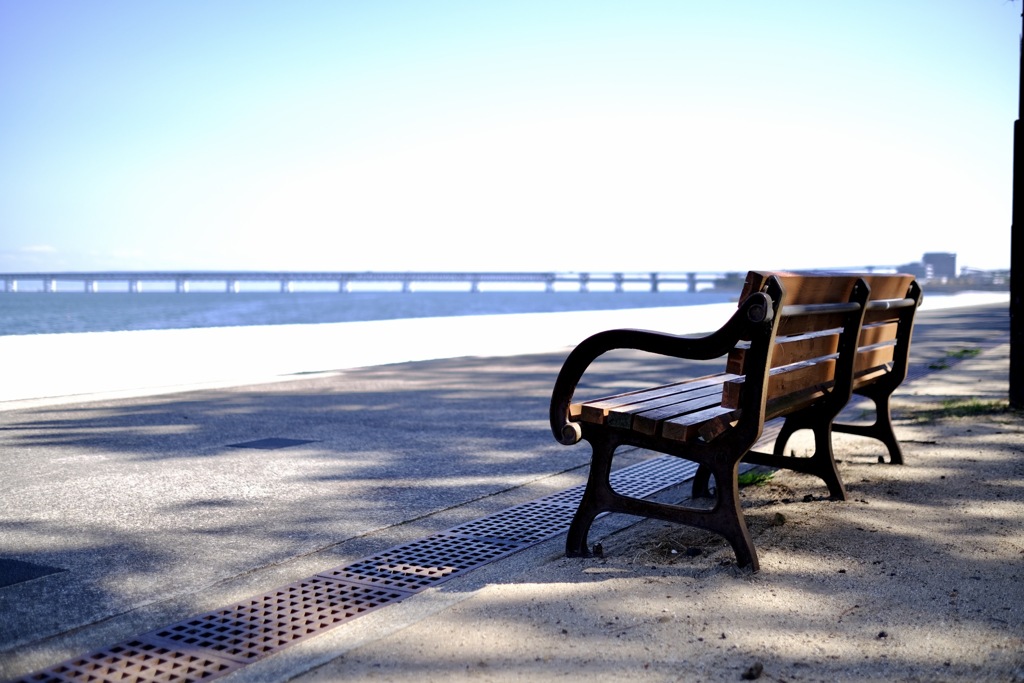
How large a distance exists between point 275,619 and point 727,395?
176 centimetres

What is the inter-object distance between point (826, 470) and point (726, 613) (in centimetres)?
175

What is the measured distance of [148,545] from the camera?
4051 millimetres

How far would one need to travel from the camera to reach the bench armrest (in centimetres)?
335

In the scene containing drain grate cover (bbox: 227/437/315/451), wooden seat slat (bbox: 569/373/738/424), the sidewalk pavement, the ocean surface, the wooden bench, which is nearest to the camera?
the sidewalk pavement

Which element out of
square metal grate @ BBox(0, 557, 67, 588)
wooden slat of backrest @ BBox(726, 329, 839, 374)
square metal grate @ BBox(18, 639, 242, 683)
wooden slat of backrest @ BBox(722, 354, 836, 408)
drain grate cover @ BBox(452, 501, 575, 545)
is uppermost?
wooden slat of backrest @ BBox(726, 329, 839, 374)

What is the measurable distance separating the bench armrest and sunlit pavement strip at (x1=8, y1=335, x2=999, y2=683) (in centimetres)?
61

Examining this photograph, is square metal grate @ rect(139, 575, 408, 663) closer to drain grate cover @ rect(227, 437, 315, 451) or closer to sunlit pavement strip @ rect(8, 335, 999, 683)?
sunlit pavement strip @ rect(8, 335, 999, 683)

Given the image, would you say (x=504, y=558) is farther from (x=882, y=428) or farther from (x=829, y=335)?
(x=882, y=428)

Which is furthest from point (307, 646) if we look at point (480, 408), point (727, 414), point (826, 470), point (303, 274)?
point (303, 274)

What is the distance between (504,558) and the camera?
379 cm

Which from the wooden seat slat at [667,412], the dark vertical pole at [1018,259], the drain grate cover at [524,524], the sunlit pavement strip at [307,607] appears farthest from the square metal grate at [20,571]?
the dark vertical pole at [1018,259]

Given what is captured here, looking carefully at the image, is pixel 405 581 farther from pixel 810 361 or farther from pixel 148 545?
pixel 810 361

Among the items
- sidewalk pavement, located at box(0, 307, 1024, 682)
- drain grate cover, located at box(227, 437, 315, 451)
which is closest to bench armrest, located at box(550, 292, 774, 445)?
sidewalk pavement, located at box(0, 307, 1024, 682)

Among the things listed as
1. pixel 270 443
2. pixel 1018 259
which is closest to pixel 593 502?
pixel 270 443
